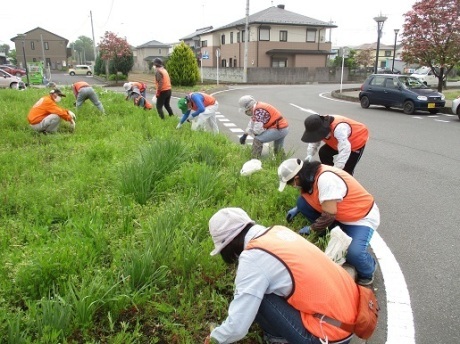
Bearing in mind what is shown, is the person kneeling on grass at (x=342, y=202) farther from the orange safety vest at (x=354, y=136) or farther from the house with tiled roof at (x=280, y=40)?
the house with tiled roof at (x=280, y=40)

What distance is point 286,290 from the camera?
2.18 metres

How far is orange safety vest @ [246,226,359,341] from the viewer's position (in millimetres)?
2133

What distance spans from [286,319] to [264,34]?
136 ft

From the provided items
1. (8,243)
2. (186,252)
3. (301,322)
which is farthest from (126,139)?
(301,322)

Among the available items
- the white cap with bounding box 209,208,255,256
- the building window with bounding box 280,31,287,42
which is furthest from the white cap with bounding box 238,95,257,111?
Result: the building window with bounding box 280,31,287,42

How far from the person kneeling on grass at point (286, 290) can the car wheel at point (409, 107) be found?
13.5 metres

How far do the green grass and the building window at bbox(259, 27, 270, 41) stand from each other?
36.8m

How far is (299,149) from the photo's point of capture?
8.51 m

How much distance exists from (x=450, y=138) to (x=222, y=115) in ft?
23.4

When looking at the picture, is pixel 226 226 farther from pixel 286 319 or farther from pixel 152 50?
pixel 152 50

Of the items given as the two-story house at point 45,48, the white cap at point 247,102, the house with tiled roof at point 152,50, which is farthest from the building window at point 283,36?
the two-story house at point 45,48

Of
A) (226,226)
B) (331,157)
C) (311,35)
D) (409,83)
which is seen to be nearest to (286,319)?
(226,226)

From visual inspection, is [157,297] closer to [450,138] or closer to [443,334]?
[443,334]

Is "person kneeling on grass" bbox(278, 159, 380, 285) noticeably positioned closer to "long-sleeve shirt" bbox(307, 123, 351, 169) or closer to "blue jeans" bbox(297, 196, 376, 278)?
"blue jeans" bbox(297, 196, 376, 278)
